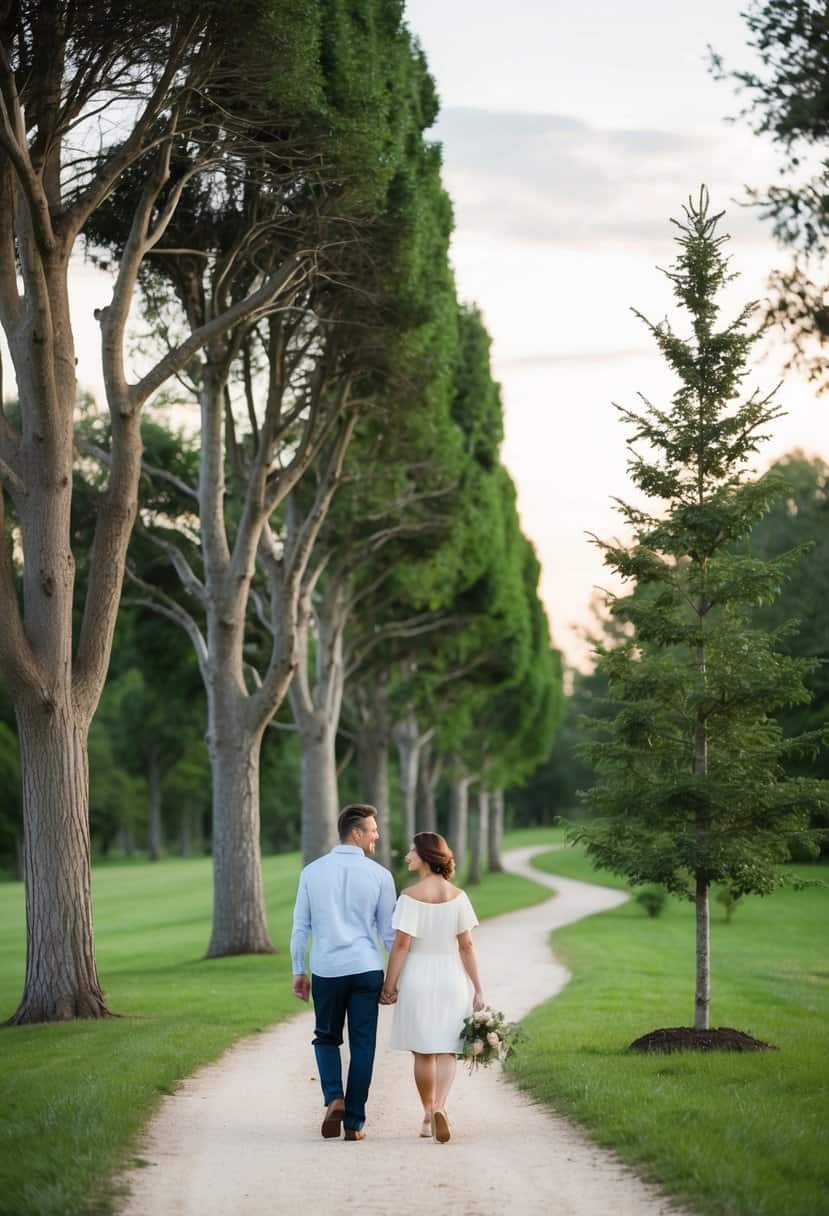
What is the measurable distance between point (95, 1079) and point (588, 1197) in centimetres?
435

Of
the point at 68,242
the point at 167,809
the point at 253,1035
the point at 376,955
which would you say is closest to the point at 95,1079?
the point at 376,955

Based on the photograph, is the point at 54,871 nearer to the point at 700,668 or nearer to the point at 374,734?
the point at 700,668

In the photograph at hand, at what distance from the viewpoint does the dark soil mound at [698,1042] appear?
38.2 ft

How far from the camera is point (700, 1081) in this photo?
9930 millimetres

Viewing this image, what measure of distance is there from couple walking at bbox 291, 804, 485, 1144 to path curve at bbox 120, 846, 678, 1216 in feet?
1.26

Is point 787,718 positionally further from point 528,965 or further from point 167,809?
point 167,809

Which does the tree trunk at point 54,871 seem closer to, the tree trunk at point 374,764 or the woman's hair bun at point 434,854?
the woman's hair bun at point 434,854

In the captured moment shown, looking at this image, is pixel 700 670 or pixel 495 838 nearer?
pixel 700 670

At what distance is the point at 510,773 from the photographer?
184 ft

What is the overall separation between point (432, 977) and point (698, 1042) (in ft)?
14.1

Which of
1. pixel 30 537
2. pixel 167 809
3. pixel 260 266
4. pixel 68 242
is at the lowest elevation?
pixel 167 809

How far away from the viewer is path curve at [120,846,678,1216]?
21.9 ft

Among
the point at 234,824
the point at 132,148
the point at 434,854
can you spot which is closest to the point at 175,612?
the point at 234,824

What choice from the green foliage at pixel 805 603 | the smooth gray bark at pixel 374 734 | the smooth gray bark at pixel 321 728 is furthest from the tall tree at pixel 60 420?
the green foliage at pixel 805 603
